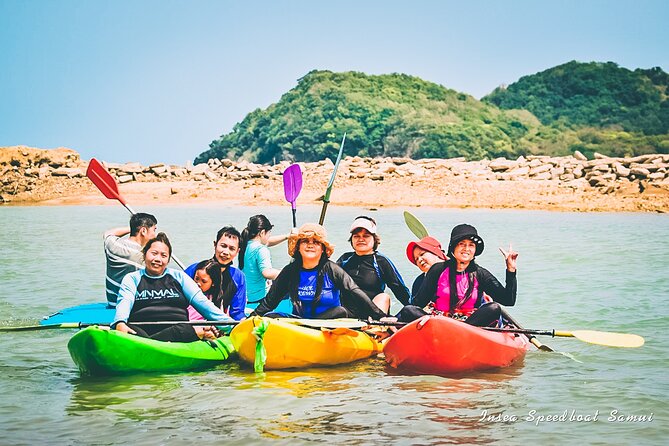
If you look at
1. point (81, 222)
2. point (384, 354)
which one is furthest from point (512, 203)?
point (384, 354)

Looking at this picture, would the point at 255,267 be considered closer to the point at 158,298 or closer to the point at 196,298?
the point at 196,298

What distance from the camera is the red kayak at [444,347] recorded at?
5934mm

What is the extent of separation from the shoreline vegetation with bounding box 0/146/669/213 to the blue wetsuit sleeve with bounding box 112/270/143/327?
18007mm

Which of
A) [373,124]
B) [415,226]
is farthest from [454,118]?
[415,226]

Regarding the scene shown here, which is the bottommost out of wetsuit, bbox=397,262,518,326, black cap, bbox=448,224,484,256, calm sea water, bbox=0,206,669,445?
calm sea water, bbox=0,206,669,445

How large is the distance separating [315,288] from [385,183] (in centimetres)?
1972

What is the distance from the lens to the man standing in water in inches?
287

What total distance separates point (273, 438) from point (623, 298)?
6.38 meters

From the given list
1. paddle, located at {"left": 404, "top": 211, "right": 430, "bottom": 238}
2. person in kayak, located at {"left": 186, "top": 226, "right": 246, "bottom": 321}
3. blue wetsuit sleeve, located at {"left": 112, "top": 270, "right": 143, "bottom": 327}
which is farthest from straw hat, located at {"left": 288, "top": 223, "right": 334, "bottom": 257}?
paddle, located at {"left": 404, "top": 211, "right": 430, "bottom": 238}

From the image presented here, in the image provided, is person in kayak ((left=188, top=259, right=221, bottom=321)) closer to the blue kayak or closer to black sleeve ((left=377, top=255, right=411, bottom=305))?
the blue kayak

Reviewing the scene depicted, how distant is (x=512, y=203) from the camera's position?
23.5 meters

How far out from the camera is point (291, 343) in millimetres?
6070

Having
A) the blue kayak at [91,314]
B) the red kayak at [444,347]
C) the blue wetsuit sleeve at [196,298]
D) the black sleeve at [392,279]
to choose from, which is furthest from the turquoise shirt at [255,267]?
the red kayak at [444,347]

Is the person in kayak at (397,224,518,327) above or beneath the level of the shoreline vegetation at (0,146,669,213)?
beneath
